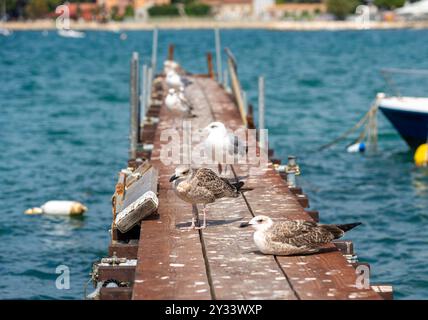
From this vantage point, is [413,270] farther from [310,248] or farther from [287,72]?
[287,72]

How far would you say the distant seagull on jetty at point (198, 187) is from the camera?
13.3m

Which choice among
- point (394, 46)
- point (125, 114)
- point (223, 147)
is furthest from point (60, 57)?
point (223, 147)

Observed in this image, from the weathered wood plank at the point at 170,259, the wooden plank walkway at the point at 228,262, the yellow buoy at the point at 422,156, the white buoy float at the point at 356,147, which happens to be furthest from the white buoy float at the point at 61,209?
the white buoy float at the point at 356,147

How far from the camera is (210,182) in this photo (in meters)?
13.5

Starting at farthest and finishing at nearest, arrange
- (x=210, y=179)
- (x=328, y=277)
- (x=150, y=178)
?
1. (x=150, y=178)
2. (x=210, y=179)
3. (x=328, y=277)

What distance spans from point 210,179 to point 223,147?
2501mm

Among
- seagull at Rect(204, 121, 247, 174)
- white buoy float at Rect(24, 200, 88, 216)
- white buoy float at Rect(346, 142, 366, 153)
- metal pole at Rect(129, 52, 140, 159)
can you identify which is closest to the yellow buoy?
white buoy float at Rect(346, 142, 366, 153)

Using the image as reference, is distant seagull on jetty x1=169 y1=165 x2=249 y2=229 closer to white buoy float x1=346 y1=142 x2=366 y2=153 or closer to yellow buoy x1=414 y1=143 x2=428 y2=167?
yellow buoy x1=414 y1=143 x2=428 y2=167

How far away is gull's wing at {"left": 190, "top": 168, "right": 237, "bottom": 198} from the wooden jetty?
37 cm

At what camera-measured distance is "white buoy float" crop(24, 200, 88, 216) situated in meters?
24.6

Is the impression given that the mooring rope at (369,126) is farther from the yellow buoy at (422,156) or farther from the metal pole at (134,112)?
the metal pole at (134,112)

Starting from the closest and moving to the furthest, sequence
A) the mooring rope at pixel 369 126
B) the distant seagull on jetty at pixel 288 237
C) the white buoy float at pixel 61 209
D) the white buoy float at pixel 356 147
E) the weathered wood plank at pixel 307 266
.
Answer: the weathered wood plank at pixel 307 266 → the distant seagull on jetty at pixel 288 237 → the white buoy float at pixel 61 209 → the mooring rope at pixel 369 126 → the white buoy float at pixel 356 147

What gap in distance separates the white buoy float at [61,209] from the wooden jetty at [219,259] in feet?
24.8
